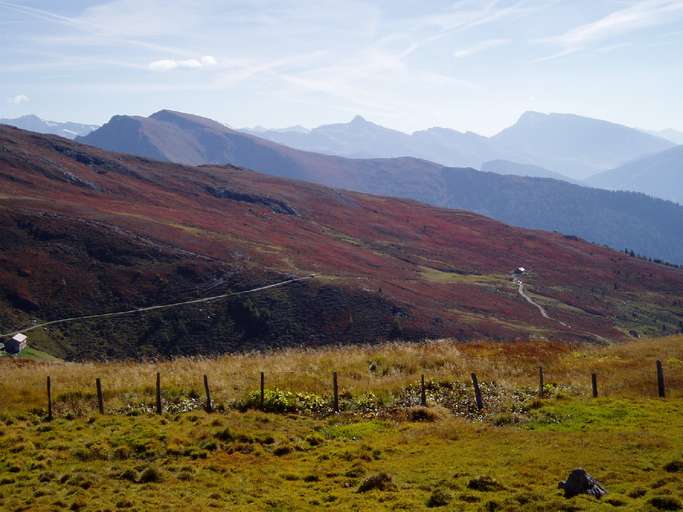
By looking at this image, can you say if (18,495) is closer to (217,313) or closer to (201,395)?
(201,395)

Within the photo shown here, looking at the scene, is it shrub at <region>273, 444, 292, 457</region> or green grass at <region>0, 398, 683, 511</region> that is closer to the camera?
green grass at <region>0, 398, 683, 511</region>

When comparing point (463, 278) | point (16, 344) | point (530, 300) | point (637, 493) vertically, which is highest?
point (637, 493)

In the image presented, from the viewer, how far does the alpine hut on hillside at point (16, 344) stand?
5397cm

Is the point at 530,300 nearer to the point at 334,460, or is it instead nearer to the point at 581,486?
the point at 334,460

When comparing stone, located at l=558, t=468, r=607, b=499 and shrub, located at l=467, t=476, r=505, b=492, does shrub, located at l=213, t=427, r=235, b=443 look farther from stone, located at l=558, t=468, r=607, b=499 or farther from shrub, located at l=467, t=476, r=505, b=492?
stone, located at l=558, t=468, r=607, b=499

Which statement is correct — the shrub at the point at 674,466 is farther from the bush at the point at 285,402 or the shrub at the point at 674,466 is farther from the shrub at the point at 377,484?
the bush at the point at 285,402

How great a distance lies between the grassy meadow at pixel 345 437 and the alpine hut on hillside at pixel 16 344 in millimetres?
25551

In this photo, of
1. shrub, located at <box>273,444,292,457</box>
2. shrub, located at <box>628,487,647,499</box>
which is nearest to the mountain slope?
shrub, located at <box>273,444,292,457</box>

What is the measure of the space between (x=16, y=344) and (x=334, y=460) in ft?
153

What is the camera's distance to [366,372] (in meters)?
29.4

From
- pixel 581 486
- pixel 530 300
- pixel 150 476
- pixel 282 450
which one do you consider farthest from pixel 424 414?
pixel 530 300

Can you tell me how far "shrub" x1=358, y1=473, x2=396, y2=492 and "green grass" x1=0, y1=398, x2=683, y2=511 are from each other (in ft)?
0.51

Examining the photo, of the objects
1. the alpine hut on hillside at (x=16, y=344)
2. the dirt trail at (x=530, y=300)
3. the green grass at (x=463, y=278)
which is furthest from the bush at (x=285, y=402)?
the green grass at (x=463, y=278)

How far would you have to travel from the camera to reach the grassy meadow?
1488 cm
